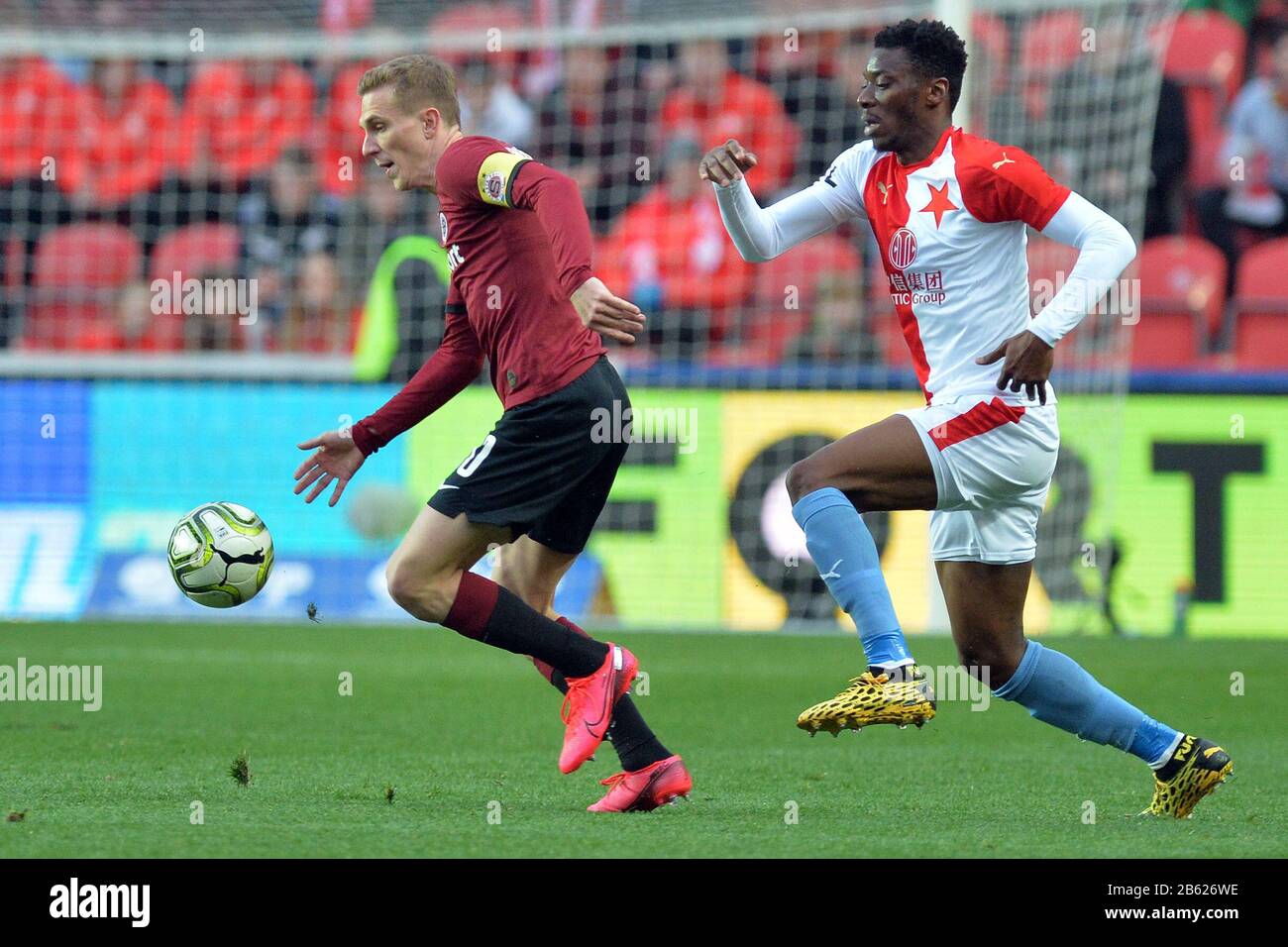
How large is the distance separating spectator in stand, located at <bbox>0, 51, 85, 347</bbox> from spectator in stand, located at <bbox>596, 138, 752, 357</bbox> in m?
4.28

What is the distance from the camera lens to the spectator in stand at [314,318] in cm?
1320

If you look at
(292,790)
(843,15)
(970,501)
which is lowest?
(292,790)

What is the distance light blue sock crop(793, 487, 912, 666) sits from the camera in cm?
497

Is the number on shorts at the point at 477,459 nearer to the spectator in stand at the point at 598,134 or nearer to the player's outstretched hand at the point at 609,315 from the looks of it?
the player's outstretched hand at the point at 609,315

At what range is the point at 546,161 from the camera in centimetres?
1370

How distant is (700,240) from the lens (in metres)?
Result: 13.1

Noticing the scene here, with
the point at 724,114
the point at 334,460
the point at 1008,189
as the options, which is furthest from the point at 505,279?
the point at 724,114

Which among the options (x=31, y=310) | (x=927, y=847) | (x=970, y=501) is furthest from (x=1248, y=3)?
(x=927, y=847)

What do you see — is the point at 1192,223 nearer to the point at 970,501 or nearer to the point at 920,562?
the point at 920,562

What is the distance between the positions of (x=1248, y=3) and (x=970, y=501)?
39.3 ft

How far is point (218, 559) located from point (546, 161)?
8525mm

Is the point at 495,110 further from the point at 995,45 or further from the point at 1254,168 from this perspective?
the point at 1254,168

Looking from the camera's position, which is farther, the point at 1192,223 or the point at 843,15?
the point at 1192,223

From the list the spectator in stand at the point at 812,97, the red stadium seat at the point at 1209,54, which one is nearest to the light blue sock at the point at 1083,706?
A: the spectator in stand at the point at 812,97
